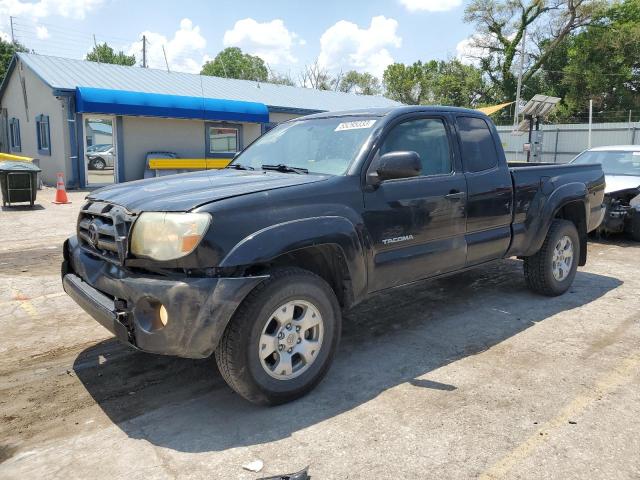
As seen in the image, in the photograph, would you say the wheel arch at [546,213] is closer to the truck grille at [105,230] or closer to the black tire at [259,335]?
the black tire at [259,335]

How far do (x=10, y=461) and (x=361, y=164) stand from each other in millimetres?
2775

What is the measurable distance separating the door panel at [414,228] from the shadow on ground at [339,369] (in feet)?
2.07

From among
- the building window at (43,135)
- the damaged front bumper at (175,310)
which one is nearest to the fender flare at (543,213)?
the damaged front bumper at (175,310)

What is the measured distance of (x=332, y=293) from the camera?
3.54 m

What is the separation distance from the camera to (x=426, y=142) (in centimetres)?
445

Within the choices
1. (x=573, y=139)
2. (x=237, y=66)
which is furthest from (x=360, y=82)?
(x=573, y=139)

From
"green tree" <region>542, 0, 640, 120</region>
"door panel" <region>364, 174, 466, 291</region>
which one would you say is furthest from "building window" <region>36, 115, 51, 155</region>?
"green tree" <region>542, 0, 640, 120</region>

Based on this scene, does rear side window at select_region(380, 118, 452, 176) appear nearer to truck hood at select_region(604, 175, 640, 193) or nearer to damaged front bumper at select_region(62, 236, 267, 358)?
damaged front bumper at select_region(62, 236, 267, 358)

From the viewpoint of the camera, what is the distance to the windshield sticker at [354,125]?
163 inches

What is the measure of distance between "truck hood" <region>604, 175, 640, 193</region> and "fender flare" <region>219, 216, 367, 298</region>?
6.84 metres

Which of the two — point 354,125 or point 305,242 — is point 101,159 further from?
point 305,242

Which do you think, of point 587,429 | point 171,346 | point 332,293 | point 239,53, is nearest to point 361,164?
point 332,293

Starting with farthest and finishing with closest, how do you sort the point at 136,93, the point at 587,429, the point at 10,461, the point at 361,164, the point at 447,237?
the point at 136,93 < the point at 447,237 < the point at 361,164 < the point at 587,429 < the point at 10,461

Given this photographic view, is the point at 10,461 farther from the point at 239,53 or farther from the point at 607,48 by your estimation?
the point at 239,53
